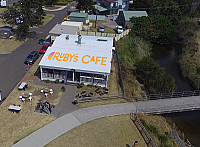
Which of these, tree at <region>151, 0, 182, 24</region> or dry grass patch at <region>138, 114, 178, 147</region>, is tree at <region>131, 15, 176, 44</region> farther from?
dry grass patch at <region>138, 114, 178, 147</region>

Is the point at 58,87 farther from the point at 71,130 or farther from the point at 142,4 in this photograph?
the point at 142,4

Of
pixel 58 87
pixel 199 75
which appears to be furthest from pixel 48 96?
pixel 199 75

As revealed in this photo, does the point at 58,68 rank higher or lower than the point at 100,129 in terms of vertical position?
higher

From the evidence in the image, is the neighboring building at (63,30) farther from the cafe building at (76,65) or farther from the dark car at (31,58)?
the cafe building at (76,65)

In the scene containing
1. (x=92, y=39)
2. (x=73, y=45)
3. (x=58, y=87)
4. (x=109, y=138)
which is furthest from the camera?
(x=92, y=39)

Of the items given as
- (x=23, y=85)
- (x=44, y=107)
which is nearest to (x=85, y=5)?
(x=23, y=85)

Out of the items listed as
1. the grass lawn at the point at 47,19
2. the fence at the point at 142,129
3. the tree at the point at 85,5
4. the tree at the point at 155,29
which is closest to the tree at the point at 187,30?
the tree at the point at 155,29

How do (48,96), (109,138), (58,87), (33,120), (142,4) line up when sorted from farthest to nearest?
(142,4), (58,87), (48,96), (33,120), (109,138)

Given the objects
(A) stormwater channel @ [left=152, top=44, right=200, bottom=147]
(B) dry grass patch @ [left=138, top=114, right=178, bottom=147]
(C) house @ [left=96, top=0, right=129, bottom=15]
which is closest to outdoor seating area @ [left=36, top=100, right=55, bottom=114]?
(B) dry grass patch @ [left=138, top=114, right=178, bottom=147]
